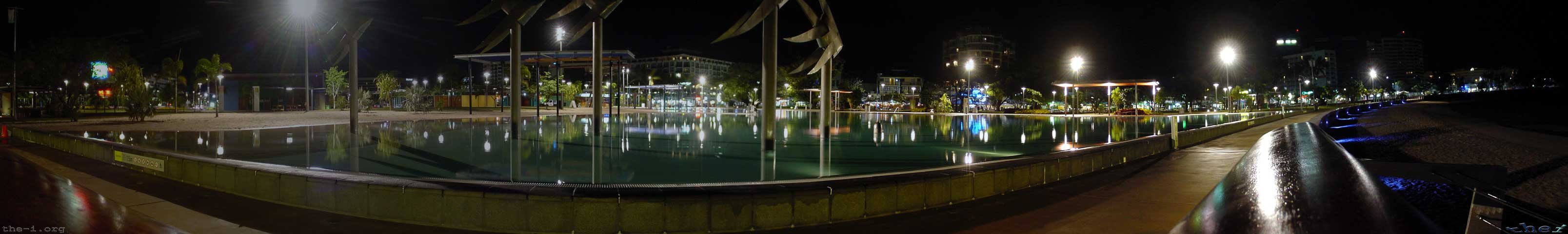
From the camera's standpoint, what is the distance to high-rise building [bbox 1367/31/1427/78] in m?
132

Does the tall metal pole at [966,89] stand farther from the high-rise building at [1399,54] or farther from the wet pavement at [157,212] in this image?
the high-rise building at [1399,54]

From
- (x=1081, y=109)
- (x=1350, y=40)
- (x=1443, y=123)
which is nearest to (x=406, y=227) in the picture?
(x=1443, y=123)

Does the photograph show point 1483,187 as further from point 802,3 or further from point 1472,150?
point 1472,150

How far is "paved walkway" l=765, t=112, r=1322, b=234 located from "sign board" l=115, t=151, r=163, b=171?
22.5ft

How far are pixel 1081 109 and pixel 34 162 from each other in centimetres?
5573

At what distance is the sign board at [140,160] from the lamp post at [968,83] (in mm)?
34323

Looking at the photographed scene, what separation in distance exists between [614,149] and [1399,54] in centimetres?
18227

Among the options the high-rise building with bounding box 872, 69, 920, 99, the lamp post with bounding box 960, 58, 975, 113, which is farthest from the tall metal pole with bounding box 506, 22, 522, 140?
the high-rise building with bounding box 872, 69, 920, 99

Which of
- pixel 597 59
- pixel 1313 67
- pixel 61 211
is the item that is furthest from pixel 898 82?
pixel 61 211

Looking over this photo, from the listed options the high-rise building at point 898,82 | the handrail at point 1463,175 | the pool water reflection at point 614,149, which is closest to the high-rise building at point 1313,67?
the high-rise building at point 898,82

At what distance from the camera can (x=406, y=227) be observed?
4.14 meters

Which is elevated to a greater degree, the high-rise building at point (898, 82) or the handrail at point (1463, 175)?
the high-rise building at point (898, 82)

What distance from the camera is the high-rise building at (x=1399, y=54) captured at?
132m

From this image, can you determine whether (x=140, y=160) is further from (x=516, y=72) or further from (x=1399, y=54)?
(x=1399, y=54)
